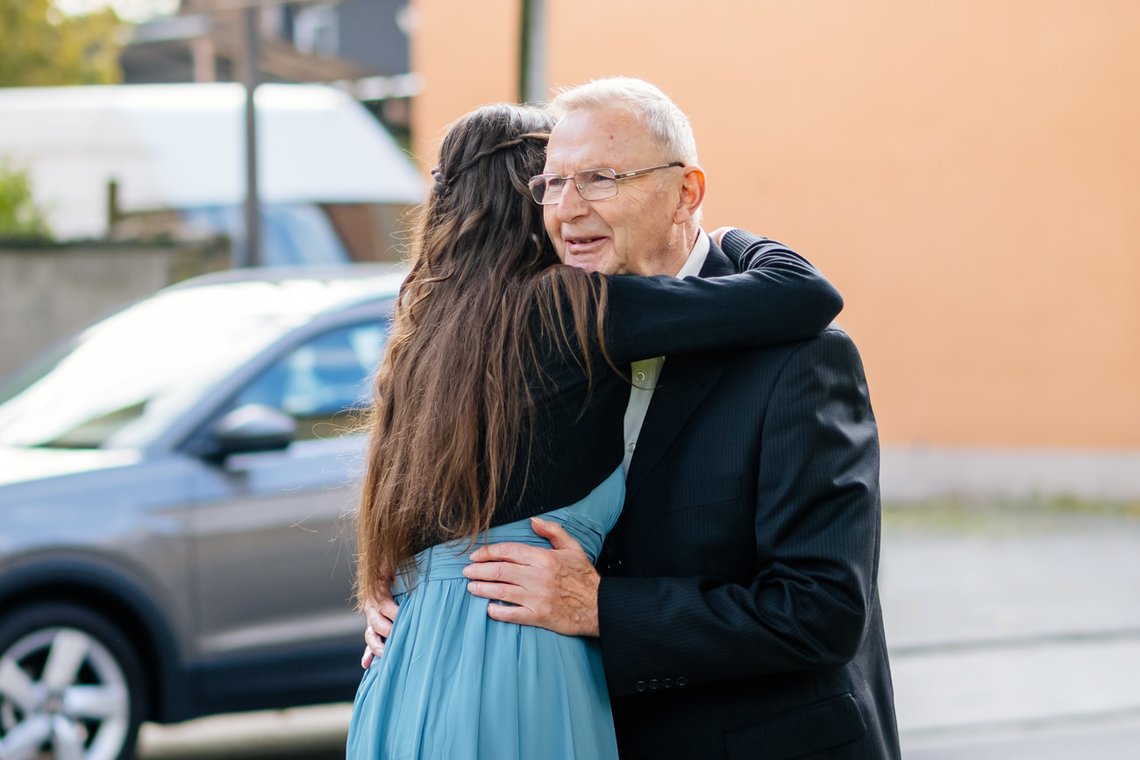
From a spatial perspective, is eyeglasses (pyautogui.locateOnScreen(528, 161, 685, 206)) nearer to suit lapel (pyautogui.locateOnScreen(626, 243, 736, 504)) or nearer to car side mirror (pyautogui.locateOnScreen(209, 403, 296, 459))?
suit lapel (pyautogui.locateOnScreen(626, 243, 736, 504))

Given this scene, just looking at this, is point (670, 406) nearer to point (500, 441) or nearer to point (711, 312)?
point (711, 312)

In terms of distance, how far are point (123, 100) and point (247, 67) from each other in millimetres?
2080

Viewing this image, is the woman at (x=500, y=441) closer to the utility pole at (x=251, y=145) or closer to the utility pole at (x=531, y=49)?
the utility pole at (x=531, y=49)

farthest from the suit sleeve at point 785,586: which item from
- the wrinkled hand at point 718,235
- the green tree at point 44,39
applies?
the green tree at point 44,39

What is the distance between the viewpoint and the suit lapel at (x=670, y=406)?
2.38 metres

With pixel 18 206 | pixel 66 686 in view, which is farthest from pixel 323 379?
pixel 18 206

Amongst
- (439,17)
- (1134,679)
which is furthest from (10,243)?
(1134,679)

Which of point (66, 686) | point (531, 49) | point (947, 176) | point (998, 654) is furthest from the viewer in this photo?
point (947, 176)

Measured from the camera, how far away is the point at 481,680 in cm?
226

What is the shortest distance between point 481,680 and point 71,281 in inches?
381

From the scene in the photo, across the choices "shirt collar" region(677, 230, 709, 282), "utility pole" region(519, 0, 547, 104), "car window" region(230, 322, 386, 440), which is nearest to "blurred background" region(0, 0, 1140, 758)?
"utility pole" region(519, 0, 547, 104)

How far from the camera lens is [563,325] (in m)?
2.29

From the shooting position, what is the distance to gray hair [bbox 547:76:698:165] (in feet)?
7.99

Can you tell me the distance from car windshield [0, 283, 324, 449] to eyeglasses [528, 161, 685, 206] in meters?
3.34
